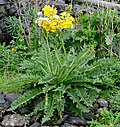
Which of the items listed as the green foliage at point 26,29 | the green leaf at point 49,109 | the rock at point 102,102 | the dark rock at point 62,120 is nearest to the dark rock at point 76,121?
the dark rock at point 62,120

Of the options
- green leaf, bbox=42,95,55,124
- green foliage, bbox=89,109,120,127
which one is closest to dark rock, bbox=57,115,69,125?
green leaf, bbox=42,95,55,124

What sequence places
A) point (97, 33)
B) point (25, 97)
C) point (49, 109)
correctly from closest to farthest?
point (49, 109) < point (25, 97) < point (97, 33)

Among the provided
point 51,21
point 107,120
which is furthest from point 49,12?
point 107,120

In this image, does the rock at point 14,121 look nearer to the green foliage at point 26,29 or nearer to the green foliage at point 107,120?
the green foliage at point 107,120

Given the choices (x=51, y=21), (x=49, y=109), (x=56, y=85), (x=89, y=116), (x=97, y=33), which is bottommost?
(x=89, y=116)

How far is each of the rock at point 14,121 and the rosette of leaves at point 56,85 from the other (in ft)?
0.47

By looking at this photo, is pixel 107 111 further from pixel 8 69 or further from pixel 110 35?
pixel 8 69

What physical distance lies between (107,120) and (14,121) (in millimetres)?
1120

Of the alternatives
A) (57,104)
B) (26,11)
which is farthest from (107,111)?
(26,11)

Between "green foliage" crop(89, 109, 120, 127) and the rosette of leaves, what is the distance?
0.21 m

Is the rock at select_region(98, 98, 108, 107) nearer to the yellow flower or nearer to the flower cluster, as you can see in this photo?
the flower cluster

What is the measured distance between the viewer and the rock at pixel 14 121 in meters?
4.80

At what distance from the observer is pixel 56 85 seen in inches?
198

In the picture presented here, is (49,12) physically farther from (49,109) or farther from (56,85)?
(49,109)
